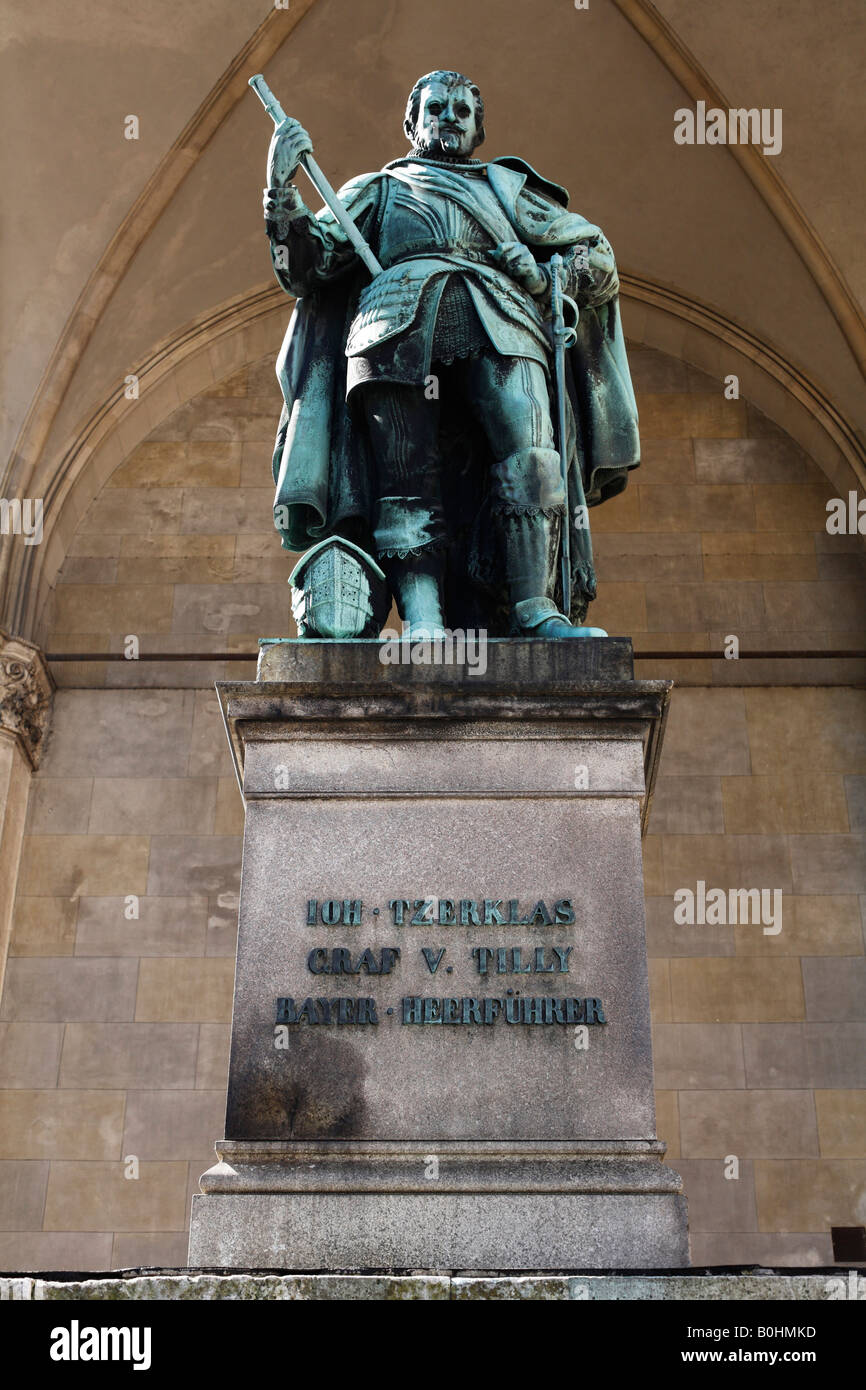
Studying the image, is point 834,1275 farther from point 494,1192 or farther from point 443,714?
point 443,714

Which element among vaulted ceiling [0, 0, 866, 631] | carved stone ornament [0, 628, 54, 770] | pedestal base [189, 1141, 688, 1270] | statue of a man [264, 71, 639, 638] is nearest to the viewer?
pedestal base [189, 1141, 688, 1270]

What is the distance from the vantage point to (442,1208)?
3574mm

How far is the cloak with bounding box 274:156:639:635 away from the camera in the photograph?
5047mm

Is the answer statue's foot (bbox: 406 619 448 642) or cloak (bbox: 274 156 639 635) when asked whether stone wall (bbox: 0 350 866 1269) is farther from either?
statue's foot (bbox: 406 619 448 642)

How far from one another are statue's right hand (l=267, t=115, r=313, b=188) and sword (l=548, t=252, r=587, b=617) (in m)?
0.89

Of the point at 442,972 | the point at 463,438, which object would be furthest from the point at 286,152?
the point at 442,972

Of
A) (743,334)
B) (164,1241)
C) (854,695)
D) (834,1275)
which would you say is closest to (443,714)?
(834,1275)

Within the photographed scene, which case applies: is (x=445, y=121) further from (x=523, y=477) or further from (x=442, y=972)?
(x=442, y=972)

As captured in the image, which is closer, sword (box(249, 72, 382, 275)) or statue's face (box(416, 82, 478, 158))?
sword (box(249, 72, 382, 275))

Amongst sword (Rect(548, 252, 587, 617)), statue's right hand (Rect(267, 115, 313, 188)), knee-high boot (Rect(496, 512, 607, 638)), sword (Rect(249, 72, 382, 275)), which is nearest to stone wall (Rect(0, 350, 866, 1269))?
sword (Rect(548, 252, 587, 617))

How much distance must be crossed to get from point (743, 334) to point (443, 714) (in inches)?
359

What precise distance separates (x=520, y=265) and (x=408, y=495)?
0.85 m

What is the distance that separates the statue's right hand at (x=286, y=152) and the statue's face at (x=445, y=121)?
614 mm

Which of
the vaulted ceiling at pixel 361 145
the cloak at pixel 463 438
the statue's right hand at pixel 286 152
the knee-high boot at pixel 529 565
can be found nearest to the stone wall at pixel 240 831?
the vaulted ceiling at pixel 361 145
